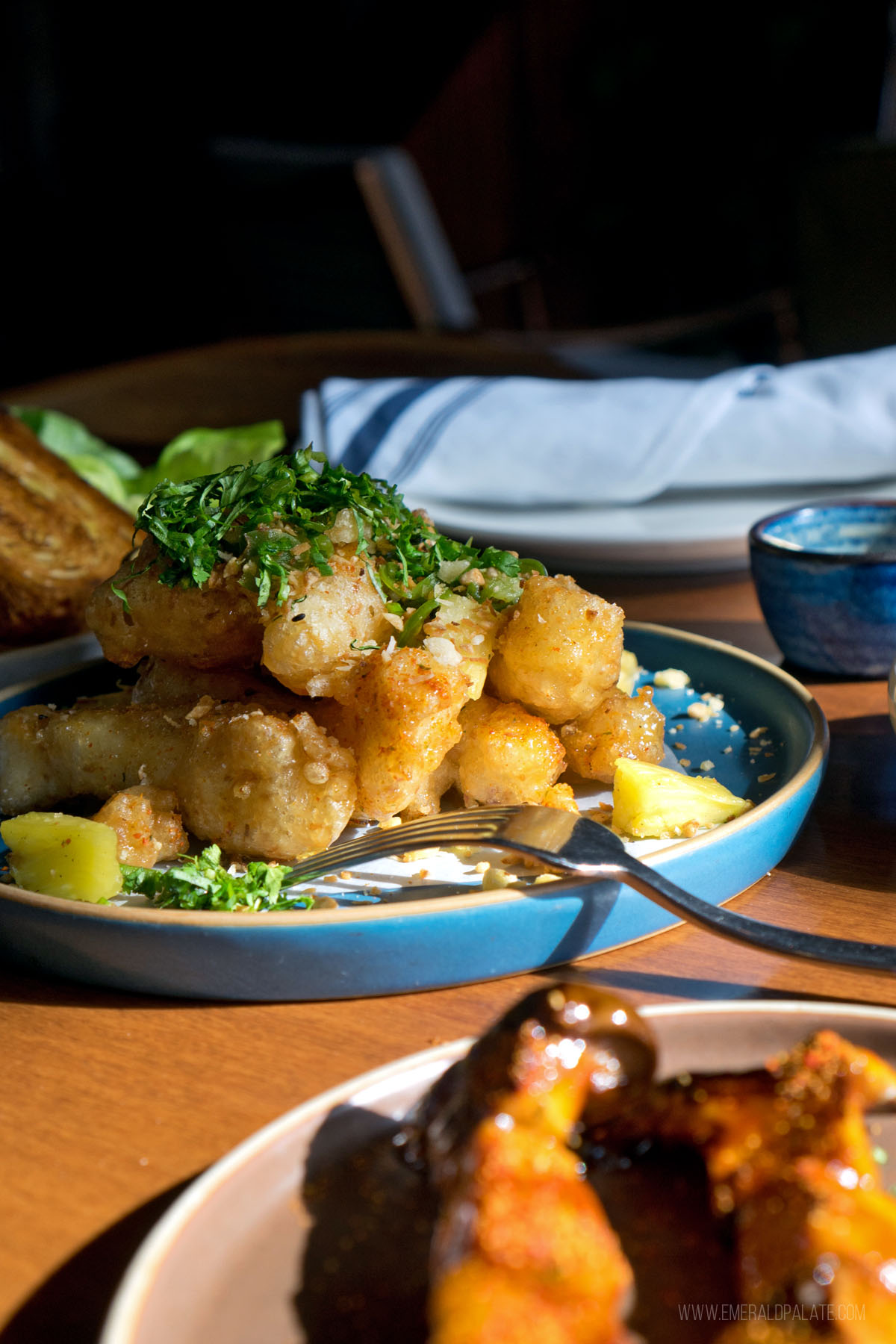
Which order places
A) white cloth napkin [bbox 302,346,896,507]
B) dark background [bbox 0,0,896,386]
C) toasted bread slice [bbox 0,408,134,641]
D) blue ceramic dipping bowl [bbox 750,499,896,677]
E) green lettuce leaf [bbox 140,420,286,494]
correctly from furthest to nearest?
dark background [bbox 0,0,896,386], green lettuce leaf [bbox 140,420,286,494], white cloth napkin [bbox 302,346,896,507], toasted bread slice [bbox 0,408,134,641], blue ceramic dipping bowl [bbox 750,499,896,677]

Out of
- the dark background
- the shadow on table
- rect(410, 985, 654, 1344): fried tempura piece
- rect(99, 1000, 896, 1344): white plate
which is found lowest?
the dark background

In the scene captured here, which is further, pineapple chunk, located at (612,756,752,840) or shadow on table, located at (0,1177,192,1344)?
pineapple chunk, located at (612,756,752,840)

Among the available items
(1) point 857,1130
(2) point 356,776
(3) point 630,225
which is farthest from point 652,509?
(3) point 630,225

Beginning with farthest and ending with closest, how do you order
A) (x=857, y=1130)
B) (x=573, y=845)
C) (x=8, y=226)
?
(x=8, y=226) < (x=573, y=845) < (x=857, y=1130)

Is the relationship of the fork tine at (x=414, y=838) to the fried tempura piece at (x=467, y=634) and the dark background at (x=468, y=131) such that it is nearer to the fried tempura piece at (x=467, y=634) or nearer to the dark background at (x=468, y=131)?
the fried tempura piece at (x=467, y=634)

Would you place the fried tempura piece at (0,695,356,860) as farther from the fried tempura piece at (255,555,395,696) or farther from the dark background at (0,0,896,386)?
the dark background at (0,0,896,386)

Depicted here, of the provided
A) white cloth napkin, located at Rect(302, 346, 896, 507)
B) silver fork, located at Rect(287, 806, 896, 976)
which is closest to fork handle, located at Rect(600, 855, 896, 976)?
silver fork, located at Rect(287, 806, 896, 976)

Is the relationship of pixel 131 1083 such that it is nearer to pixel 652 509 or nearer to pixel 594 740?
pixel 594 740
